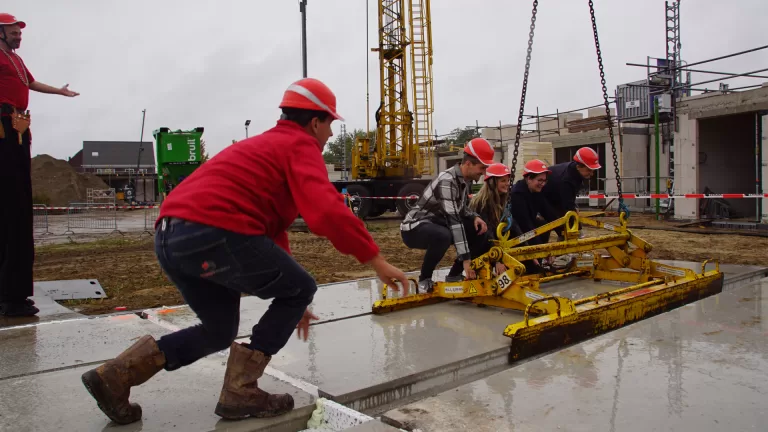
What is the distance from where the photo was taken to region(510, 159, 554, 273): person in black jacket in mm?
5891

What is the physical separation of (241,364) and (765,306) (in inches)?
159

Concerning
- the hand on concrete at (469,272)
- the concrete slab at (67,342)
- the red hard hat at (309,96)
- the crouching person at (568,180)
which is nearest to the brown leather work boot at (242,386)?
the red hard hat at (309,96)

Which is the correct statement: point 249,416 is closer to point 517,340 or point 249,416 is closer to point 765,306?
point 517,340

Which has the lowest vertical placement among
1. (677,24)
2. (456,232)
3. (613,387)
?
(613,387)

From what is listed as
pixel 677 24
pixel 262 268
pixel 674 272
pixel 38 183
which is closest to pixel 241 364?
pixel 262 268

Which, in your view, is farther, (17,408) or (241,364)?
(17,408)

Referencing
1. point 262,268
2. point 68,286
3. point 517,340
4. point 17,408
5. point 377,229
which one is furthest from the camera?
point 377,229

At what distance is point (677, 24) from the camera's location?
82.4 feet

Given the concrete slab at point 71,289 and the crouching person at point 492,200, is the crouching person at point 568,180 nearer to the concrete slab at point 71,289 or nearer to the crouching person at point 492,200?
the crouching person at point 492,200

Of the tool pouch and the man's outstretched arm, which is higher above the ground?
the man's outstretched arm

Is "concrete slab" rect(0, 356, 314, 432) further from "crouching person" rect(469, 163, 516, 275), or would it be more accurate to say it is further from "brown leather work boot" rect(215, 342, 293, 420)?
"crouching person" rect(469, 163, 516, 275)

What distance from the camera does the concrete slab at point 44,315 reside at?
4281mm

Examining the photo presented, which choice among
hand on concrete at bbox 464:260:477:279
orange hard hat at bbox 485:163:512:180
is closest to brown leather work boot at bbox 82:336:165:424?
hand on concrete at bbox 464:260:477:279

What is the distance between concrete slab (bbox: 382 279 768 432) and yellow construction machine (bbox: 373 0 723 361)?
244mm
